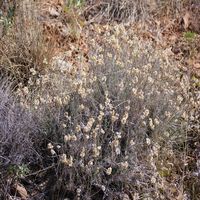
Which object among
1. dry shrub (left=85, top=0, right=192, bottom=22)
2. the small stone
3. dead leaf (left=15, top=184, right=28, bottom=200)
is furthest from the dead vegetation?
dry shrub (left=85, top=0, right=192, bottom=22)

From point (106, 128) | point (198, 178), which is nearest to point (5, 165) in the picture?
point (106, 128)

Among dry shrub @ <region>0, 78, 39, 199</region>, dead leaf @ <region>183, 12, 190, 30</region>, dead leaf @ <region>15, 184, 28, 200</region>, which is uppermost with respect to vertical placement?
dead leaf @ <region>183, 12, 190, 30</region>

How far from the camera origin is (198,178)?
118 inches

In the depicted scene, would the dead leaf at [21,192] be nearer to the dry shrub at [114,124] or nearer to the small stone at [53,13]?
the dry shrub at [114,124]

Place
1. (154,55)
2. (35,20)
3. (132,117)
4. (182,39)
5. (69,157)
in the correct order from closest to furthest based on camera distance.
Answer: (69,157) < (132,117) < (154,55) < (35,20) < (182,39)

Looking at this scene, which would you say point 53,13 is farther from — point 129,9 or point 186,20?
point 186,20

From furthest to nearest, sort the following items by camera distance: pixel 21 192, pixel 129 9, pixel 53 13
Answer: pixel 129 9 → pixel 53 13 → pixel 21 192

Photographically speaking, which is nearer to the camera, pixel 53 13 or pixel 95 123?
pixel 95 123

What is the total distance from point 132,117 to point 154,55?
2.09 feet

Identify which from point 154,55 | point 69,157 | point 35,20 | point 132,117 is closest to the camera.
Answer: point 69,157

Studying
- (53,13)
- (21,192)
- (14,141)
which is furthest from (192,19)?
(21,192)

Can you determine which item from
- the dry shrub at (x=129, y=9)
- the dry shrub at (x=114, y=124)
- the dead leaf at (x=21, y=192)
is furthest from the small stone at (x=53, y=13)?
the dead leaf at (x=21, y=192)

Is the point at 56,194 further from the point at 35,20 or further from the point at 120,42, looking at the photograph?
the point at 35,20

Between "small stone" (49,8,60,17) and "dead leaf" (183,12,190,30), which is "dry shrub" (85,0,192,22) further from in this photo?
"small stone" (49,8,60,17)
